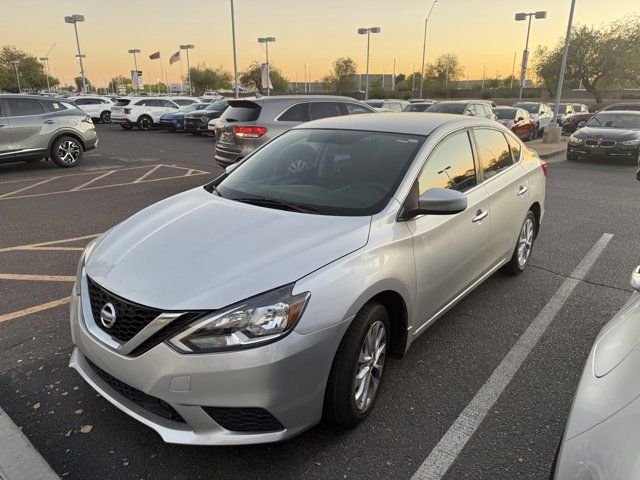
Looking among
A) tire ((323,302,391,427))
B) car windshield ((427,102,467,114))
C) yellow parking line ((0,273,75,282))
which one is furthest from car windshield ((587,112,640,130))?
yellow parking line ((0,273,75,282))

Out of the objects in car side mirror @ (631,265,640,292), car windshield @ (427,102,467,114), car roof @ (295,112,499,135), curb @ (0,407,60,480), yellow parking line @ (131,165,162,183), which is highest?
car roof @ (295,112,499,135)

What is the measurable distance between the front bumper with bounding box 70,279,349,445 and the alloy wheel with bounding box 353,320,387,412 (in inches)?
12.6

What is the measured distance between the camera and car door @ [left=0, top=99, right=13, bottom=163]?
10.7 metres

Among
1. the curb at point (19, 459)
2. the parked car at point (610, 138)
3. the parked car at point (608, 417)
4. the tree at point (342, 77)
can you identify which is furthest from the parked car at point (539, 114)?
the tree at point (342, 77)

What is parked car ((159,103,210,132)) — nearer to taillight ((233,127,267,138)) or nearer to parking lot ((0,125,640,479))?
taillight ((233,127,267,138))

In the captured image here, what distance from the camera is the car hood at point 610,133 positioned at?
13156 mm

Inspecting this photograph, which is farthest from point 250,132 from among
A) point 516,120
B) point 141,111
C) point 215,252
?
point 141,111

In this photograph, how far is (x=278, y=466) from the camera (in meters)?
2.42

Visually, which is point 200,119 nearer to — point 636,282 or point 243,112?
point 243,112

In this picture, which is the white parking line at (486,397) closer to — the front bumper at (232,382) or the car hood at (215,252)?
the front bumper at (232,382)

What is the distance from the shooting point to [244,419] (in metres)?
2.20

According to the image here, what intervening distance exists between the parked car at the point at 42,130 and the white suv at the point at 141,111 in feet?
40.8

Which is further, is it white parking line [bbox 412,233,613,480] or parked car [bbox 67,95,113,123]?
parked car [bbox 67,95,113,123]

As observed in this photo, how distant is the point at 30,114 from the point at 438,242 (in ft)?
37.3
